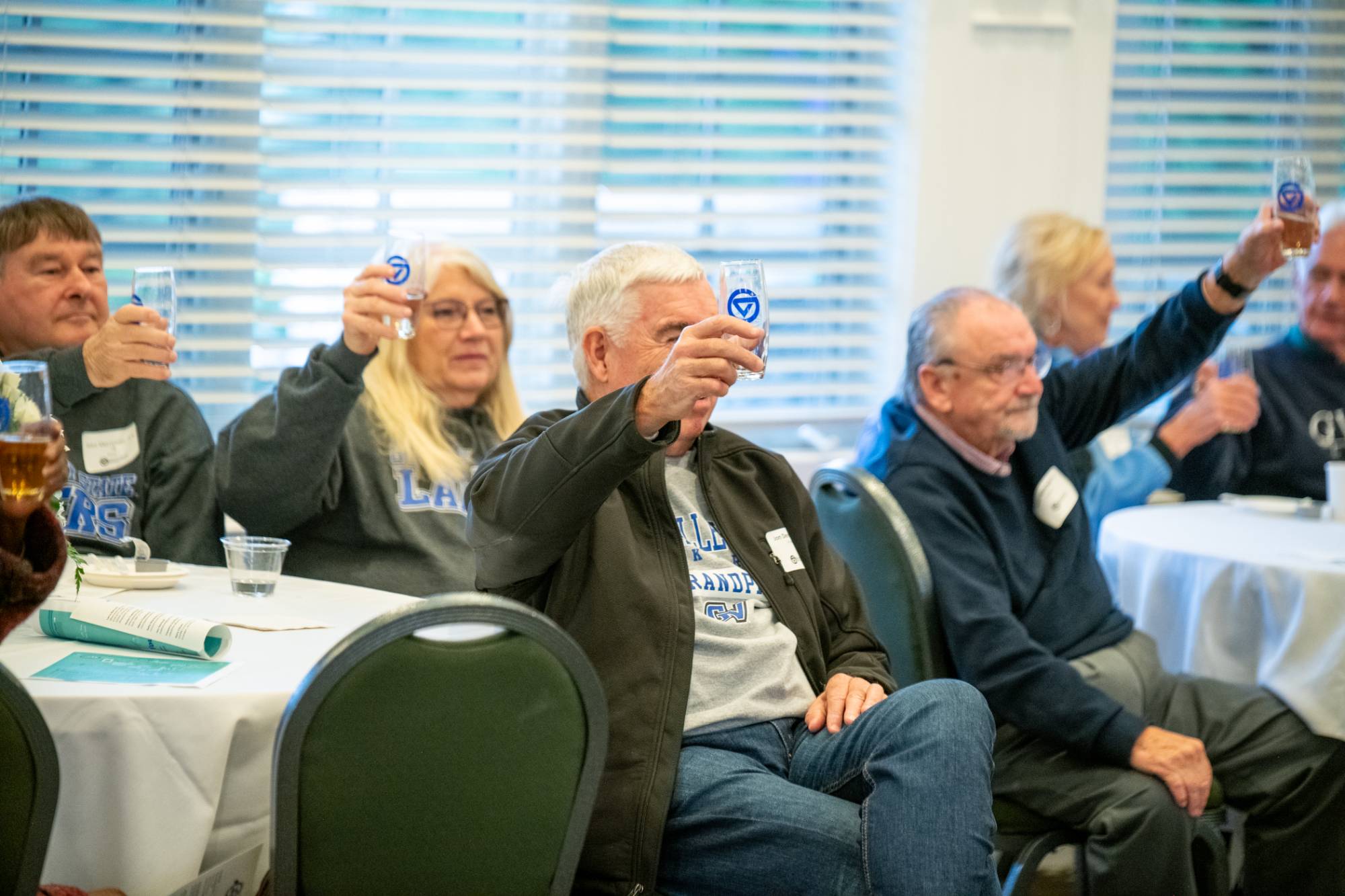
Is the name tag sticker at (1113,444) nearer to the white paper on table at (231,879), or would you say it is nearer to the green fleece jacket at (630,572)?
the green fleece jacket at (630,572)

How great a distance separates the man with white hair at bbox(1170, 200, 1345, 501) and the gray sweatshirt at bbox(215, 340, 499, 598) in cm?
234

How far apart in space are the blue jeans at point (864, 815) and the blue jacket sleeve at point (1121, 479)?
1.96 m

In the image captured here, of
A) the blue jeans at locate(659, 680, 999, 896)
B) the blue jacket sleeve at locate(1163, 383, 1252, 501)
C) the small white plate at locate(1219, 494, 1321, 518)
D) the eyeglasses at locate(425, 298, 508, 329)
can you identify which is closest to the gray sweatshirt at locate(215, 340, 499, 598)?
the eyeglasses at locate(425, 298, 508, 329)

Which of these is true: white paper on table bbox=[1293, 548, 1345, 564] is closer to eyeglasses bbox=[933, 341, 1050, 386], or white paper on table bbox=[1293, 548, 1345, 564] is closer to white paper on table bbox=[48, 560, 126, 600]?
eyeglasses bbox=[933, 341, 1050, 386]

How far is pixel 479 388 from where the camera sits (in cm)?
308

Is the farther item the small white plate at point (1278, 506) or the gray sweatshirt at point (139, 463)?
the small white plate at point (1278, 506)

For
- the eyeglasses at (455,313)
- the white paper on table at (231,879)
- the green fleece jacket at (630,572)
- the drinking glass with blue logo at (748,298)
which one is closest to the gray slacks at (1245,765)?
the green fleece jacket at (630,572)

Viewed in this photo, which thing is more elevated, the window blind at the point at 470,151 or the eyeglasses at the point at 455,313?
the window blind at the point at 470,151

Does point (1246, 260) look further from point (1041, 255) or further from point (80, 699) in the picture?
point (80, 699)

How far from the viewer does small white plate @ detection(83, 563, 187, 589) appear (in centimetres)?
223

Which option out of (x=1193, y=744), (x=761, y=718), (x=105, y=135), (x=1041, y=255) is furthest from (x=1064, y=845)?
(x=105, y=135)

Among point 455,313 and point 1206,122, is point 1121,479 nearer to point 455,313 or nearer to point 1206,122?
point 455,313

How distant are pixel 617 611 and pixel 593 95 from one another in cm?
271

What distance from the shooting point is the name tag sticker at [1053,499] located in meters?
2.73
